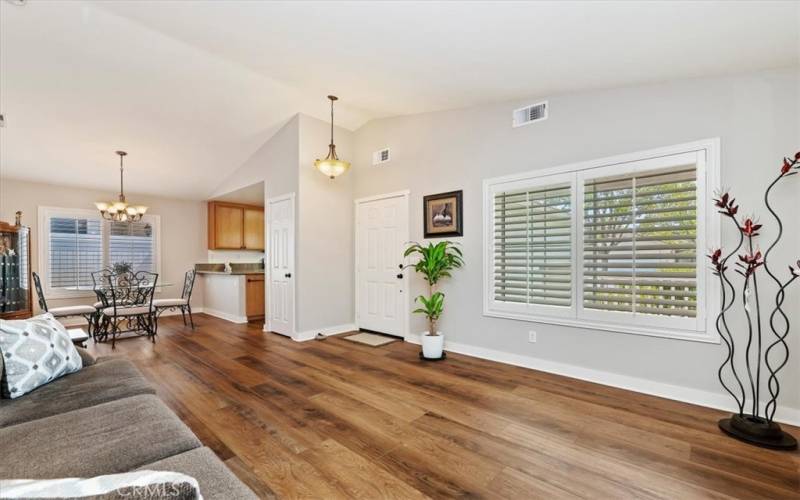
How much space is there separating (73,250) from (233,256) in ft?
8.93

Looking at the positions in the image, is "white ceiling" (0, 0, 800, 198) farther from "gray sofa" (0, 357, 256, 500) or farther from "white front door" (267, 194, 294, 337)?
"gray sofa" (0, 357, 256, 500)

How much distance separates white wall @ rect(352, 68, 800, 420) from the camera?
8.46 ft

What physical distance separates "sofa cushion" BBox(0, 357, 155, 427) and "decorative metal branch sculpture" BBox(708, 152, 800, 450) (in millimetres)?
3869

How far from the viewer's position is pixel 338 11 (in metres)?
2.57

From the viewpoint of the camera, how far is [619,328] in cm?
320

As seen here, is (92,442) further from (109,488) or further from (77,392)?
(109,488)

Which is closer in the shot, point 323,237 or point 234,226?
point 323,237

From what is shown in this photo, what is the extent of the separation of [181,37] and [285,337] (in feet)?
12.8

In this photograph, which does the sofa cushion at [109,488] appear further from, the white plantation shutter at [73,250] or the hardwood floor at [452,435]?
the white plantation shutter at [73,250]

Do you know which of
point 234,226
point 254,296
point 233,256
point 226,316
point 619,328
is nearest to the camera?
point 619,328

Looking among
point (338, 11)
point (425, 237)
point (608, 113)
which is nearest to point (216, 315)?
point (425, 237)

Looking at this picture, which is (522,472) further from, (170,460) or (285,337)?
(285,337)

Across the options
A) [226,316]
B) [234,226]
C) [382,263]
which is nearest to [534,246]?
[382,263]

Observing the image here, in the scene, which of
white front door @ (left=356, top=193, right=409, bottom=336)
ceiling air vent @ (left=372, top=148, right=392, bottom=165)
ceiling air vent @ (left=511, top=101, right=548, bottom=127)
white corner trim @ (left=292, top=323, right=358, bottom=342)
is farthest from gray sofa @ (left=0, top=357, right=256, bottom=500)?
ceiling air vent @ (left=372, top=148, right=392, bottom=165)
